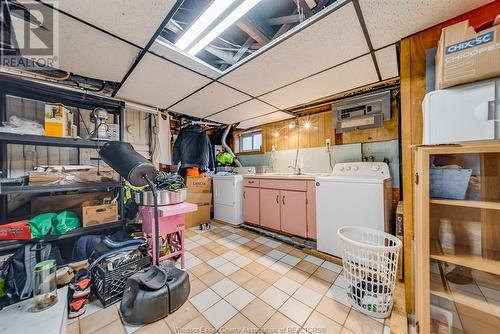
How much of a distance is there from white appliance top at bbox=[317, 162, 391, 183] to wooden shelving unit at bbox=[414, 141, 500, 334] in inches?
36.7

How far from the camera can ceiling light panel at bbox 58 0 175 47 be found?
1018 millimetres

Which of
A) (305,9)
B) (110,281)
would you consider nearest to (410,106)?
(305,9)

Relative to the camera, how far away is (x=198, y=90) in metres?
2.20

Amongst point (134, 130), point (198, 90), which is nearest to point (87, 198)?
point (134, 130)

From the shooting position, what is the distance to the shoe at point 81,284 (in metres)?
1.37

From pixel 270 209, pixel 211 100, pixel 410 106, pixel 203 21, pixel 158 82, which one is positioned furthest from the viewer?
pixel 270 209

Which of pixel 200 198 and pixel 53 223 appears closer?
pixel 53 223

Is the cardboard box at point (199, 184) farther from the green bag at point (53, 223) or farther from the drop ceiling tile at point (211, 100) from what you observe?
the green bag at point (53, 223)

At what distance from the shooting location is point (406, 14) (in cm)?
111

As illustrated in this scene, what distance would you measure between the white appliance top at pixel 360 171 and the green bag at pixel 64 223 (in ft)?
8.93

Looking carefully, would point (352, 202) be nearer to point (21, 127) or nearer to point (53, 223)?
point (53, 223)

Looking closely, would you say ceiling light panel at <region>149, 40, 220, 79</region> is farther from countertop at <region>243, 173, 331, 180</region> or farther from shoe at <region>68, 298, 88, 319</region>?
shoe at <region>68, 298, 88, 319</region>

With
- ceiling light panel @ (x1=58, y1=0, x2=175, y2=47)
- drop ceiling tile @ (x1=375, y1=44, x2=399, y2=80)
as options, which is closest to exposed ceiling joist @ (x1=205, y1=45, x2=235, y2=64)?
ceiling light panel @ (x1=58, y1=0, x2=175, y2=47)

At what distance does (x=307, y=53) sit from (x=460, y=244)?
167 centimetres
